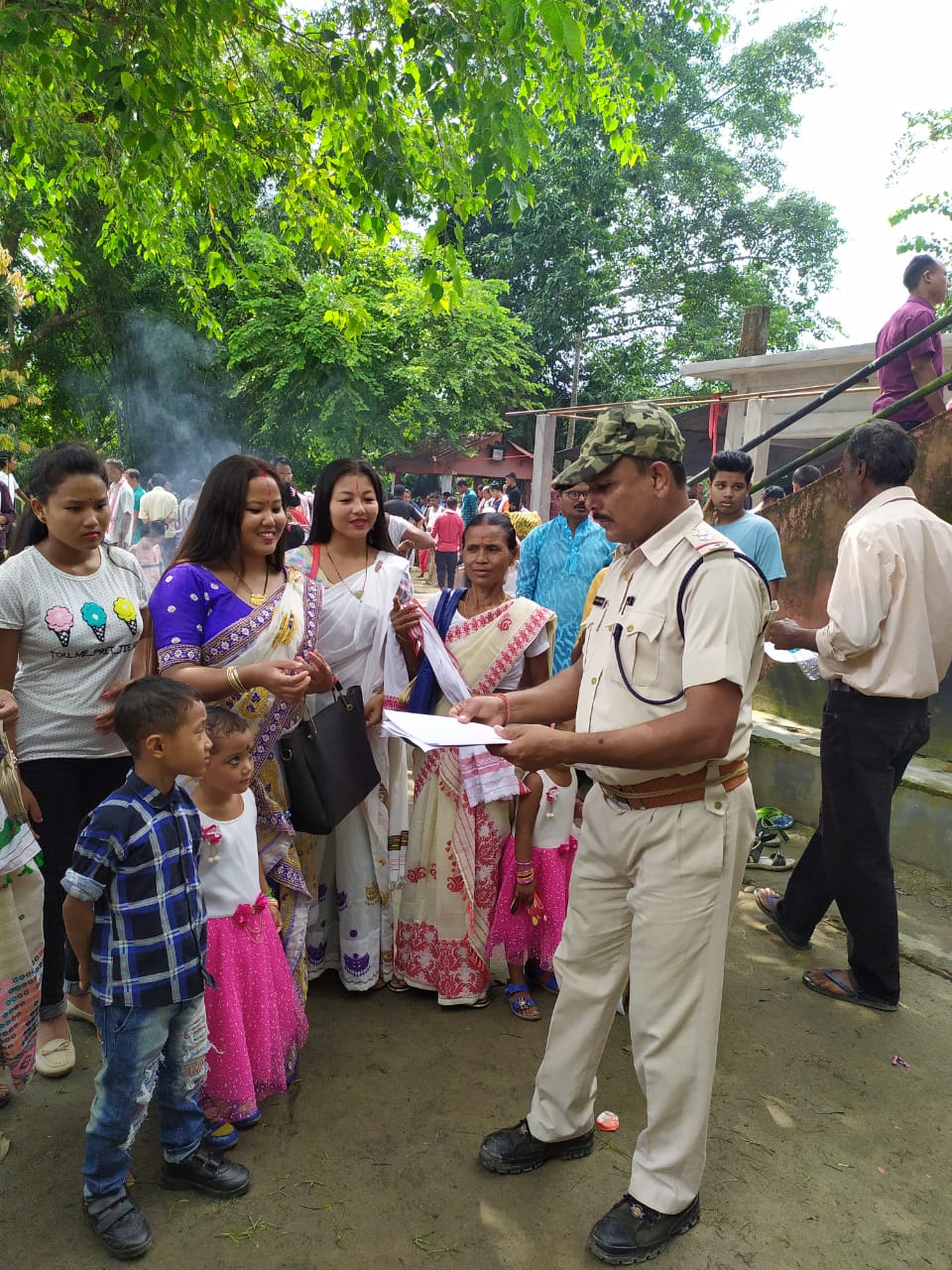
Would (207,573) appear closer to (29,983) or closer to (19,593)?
(19,593)

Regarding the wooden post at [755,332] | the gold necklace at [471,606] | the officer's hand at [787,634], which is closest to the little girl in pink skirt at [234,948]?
the gold necklace at [471,606]

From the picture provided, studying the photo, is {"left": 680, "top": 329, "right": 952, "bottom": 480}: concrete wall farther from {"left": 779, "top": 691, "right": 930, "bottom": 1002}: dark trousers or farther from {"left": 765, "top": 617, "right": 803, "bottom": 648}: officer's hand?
{"left": 779, "top": 691, "right": 930, "bottom": 1002}: dark trousers

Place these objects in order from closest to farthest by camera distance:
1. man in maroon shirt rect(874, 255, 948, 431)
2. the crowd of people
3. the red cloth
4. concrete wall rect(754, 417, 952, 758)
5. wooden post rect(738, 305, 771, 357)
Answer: the crowd of people → man in maroon shirt rect(874, 255, 948, 431) → concrete wall rect(754, 417, 952, 758) → wooden post rect(738, 305, 771, 357) → the red cloth

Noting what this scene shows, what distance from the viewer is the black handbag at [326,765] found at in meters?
2.80

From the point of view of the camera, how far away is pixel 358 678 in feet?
10.8

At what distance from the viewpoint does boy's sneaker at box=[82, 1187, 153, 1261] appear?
208 centimetres

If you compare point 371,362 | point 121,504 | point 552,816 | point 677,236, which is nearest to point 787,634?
point 552,816

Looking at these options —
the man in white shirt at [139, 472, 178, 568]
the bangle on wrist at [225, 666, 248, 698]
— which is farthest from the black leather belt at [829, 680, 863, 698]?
the man in white shirt at [139, 472, 178, 568]

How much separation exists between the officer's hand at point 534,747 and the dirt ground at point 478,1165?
123 centimetres

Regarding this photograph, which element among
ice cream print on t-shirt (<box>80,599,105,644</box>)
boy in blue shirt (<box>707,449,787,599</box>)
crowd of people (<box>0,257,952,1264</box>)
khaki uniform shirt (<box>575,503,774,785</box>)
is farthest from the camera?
A: boy in blue shirt (<box>707,449,787,599</box>)

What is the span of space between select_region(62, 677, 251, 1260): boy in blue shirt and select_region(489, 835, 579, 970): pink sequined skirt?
4.65 feet

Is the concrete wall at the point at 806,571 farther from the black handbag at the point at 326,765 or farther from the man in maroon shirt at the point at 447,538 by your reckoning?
the man in maroon shirt at the point at 447,538

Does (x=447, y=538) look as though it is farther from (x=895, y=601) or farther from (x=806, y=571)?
(x=895, y=601)

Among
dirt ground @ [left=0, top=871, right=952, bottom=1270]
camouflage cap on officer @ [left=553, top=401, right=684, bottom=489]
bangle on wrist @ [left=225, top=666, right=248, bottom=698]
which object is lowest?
dirt ground @ [left=0, top=871, right=952, bottom=1270]
